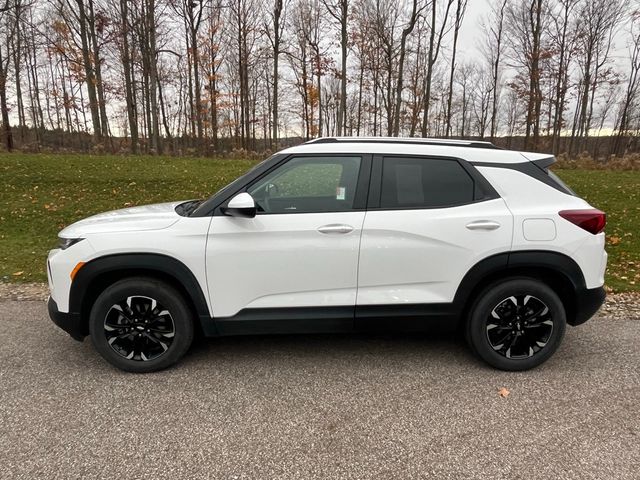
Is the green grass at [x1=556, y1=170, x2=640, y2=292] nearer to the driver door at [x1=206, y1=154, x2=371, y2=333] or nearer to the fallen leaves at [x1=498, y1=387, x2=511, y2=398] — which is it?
the fallen leaves at [x1=498, y1=387, x2=511, y2=398]

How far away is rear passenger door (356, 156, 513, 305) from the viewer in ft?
9.97

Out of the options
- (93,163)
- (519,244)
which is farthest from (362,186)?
(93,163)

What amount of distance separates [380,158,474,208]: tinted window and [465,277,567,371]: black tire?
31.1 inches

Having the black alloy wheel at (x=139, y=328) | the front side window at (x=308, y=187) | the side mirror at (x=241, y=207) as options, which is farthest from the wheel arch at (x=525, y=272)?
the black alloy wheel at (x=139, y=328)

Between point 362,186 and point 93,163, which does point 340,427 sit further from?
point 93,163

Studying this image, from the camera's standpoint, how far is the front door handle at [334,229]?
3006 mm

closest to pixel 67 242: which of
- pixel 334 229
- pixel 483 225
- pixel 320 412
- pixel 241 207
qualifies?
pixel 241 207

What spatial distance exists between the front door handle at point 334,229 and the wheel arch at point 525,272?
3.25 feet

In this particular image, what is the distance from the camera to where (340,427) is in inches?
101

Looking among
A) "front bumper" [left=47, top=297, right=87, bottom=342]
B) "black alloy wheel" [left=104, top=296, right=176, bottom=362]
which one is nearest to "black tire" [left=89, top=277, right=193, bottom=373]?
"black alloy wheel" [left=104, top=296, right=176, bottom=362]

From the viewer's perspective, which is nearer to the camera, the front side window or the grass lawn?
the front side window

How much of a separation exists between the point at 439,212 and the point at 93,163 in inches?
547

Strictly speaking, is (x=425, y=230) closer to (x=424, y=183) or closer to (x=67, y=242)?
(x=424, y=183)

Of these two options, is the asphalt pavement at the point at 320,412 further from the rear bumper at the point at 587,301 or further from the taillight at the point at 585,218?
the taillight at the point at 585,218
